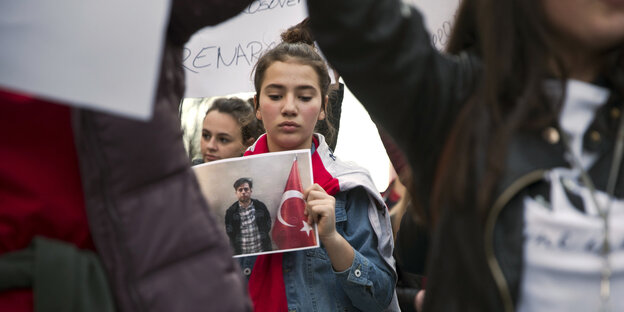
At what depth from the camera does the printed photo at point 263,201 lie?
7.52 feet

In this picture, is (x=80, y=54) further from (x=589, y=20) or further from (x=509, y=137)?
(x=589, y=20)

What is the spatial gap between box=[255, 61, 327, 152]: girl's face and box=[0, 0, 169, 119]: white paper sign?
1725mm

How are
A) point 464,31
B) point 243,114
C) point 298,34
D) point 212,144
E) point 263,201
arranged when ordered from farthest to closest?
point 243,114
point 212,144
point 298,34
point 263,201
point 464,31

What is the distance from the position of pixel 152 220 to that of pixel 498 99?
56 centimetres

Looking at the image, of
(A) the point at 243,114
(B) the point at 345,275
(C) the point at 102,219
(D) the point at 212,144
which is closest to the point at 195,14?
(C) the point at 102,219

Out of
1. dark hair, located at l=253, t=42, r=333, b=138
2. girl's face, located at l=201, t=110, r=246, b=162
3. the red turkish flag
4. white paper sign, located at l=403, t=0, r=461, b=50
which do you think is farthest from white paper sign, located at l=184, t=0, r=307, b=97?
the red turkish flag

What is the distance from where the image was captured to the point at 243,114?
12.7ft

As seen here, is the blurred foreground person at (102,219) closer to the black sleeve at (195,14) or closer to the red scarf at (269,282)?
the black sleeve at (195,14)

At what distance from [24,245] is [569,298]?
2.58 feet

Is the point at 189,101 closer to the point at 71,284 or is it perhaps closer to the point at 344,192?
the point at 344,192

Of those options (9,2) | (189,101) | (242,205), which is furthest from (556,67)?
(189,101)

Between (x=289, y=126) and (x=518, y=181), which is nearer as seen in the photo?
(x=518, y=181)

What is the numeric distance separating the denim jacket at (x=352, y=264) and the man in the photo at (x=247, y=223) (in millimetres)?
228

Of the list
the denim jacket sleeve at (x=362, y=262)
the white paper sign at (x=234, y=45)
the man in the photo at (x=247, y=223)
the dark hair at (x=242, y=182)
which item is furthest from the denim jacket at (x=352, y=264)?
the white paper sign at (x=234, y=45)
